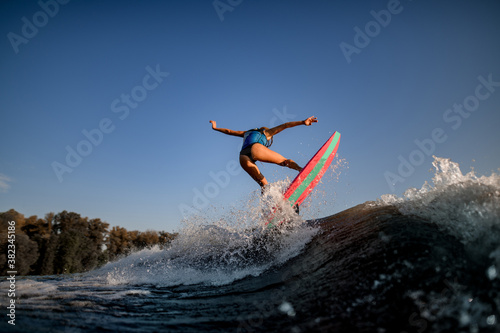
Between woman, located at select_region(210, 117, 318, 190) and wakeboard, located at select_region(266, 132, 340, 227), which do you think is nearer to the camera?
wakeboard, located at select_region(266, 132, 340, 227)

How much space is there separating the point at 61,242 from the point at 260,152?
27680 mm

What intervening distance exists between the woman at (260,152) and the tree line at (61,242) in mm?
16966

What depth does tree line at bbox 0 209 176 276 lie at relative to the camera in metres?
19.9

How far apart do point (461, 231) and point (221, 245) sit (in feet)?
15.7

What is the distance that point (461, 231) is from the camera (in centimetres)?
204

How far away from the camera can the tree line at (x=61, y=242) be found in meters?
19.9

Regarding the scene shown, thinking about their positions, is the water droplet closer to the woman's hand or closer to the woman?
the woman

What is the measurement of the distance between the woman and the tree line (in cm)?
1697

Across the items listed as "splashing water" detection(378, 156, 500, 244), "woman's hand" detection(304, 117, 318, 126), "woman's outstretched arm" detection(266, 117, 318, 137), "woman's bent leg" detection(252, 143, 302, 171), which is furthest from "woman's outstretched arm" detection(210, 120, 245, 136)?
"splashing water" detection(378, 156, 500, 244)

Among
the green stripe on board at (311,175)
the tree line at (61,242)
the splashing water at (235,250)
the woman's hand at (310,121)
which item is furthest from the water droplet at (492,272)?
the tree line at (61,242)

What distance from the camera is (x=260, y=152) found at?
5.71 m

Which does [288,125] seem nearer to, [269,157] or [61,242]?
[269,157]

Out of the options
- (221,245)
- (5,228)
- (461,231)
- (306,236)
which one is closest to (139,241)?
(5,228)

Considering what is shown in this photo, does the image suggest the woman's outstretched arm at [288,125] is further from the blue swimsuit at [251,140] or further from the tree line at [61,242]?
the tree line at [61,242]
